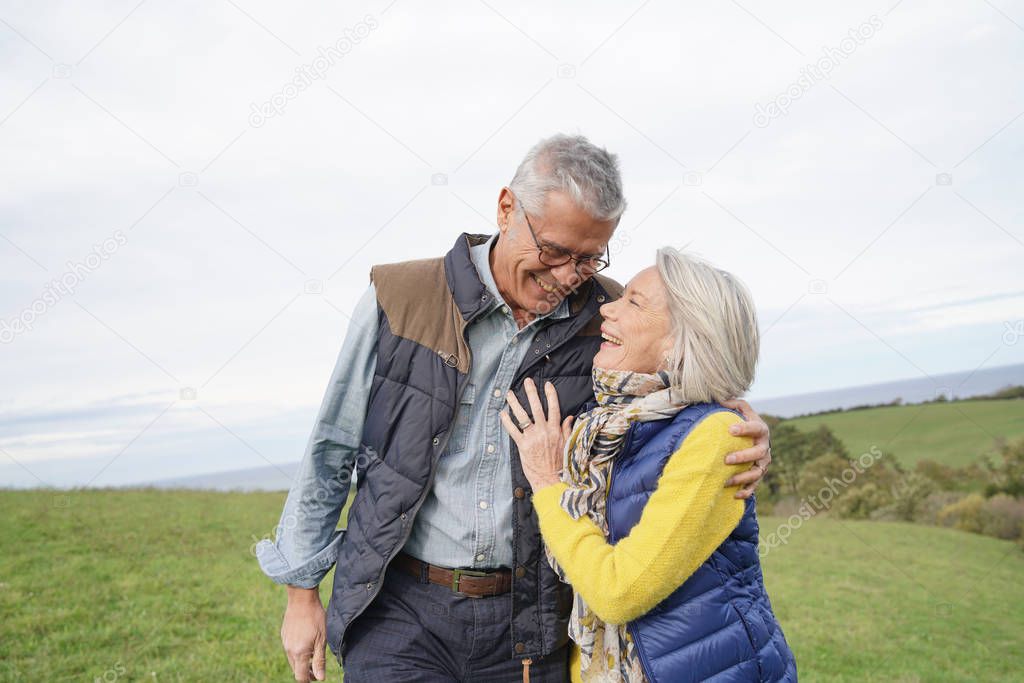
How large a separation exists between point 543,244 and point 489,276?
282 mm

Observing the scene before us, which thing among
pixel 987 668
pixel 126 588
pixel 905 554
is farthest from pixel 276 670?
pixel 905 554

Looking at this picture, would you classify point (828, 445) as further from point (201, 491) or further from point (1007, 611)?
point (201, 491)

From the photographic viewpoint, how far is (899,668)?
8414mm

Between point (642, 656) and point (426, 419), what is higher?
point (426, 419)

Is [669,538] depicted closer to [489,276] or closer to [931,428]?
[489,276]

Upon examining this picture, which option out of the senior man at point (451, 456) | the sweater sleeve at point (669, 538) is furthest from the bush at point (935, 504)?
the sweater sleeve at point (669, 538)

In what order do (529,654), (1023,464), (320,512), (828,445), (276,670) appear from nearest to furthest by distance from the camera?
1. (529,654)
2. (320,512)
3. (276,670)
4. (1023,464)
5. (828,445)

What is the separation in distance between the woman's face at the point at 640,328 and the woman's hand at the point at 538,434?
27 centimetres

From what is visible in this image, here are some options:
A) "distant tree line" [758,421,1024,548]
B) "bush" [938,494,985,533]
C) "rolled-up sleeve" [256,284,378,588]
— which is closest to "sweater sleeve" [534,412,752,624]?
"rolled-up sleeve" [256,284,378,588]

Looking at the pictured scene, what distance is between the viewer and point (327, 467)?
9.78 ft

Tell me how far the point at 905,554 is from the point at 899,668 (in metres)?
6.15

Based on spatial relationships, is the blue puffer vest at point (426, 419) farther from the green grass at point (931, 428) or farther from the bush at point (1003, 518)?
the bush at point (1003, 518)

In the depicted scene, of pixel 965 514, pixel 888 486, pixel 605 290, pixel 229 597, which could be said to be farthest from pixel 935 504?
pixel 605 290

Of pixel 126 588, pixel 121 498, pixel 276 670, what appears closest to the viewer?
pixel 276 670
